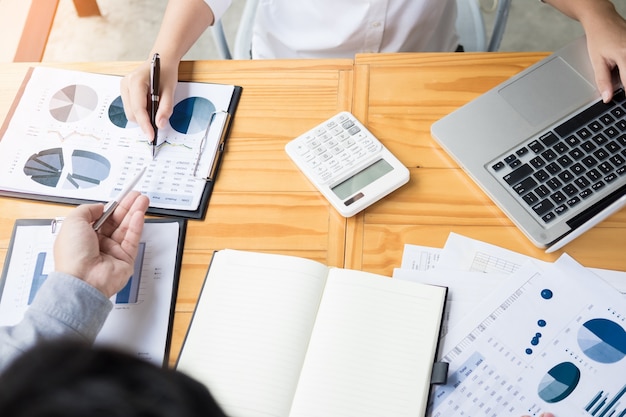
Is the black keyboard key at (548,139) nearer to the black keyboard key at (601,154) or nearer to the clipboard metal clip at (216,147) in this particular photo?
the black keyboard key at (601,154)

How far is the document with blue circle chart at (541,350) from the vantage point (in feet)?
2.15

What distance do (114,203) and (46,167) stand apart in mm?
137

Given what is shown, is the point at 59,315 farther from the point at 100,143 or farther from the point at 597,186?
the point at 597,186

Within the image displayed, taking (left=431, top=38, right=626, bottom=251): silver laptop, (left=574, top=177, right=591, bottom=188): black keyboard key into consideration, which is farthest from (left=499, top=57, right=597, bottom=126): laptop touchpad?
(left=574, top=177, right=591, bottom=188): black keyboard key

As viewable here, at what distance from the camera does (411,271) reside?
0.75 m

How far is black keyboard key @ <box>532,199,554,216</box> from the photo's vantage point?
761mm

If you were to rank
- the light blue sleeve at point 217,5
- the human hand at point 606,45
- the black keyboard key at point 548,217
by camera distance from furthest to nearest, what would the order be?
the light blue sleeve at point 217,5 < the human hand at point 606,45 < the black keyboard key at point 548,217

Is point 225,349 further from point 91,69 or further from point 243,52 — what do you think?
point 243,52

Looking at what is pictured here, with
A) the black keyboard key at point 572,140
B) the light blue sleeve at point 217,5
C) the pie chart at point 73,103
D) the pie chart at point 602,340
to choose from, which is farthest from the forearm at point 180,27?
the pie chart at point 602,340

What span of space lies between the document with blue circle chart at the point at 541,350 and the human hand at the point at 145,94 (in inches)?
19.5

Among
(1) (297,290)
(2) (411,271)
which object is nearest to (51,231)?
(1) (297,290)

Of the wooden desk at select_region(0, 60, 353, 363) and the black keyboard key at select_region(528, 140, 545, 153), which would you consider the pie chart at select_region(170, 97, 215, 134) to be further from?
the black keyboard key at select_region(528, 140, 545, 153)

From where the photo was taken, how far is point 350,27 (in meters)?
1.04

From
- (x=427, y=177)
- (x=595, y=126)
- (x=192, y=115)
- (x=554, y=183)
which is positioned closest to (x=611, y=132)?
(x=595, y=126)
